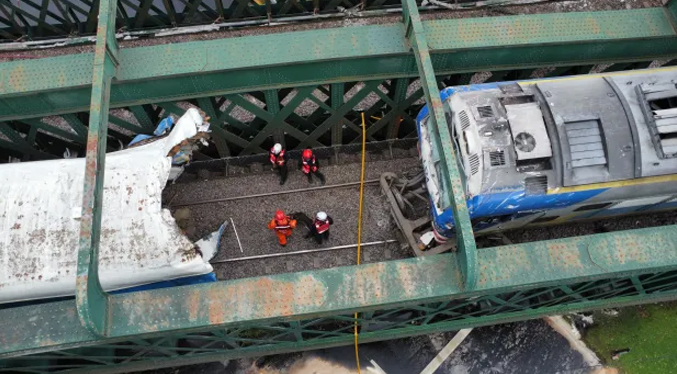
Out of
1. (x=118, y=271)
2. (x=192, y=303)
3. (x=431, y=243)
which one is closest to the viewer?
(x=192, y=303)

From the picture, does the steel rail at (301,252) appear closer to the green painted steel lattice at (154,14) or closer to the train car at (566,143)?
the train car at (566,143)

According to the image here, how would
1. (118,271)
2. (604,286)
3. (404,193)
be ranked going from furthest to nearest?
(404,193), (604,286), (118,271)

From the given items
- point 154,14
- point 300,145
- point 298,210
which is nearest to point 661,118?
point 300,145

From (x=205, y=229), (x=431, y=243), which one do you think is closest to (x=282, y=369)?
(x=205, y=229)

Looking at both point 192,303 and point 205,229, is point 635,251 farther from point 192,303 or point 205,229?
point 205,229

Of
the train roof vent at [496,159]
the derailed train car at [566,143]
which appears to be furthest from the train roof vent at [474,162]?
the train roof vent at [496,159]

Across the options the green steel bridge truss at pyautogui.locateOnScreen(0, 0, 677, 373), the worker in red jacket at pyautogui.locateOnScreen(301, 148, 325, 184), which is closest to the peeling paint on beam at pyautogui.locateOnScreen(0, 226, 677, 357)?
the green steel bridge truss at pyautogui.locateOnScreen(0, 0, 677, 373)

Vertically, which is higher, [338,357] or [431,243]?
[431,243]
